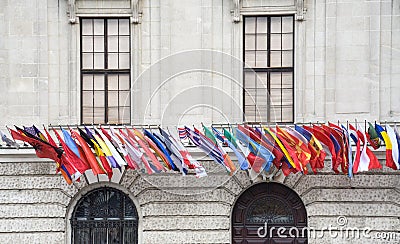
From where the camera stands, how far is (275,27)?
25.3 meters

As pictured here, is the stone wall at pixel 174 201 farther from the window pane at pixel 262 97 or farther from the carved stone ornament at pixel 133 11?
the carved stone ornament at pixel 133 11

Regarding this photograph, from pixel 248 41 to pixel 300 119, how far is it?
265 cm

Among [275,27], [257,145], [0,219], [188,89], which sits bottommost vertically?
[0,219]

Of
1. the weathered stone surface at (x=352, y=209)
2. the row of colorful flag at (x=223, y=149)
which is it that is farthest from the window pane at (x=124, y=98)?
the weathered stone surface at (x=352, y=209)

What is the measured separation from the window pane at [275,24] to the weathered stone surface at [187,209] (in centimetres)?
509

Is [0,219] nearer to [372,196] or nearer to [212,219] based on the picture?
[212,219]

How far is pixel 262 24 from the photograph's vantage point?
82.9ft

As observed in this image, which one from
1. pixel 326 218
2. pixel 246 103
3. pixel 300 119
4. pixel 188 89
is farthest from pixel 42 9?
pixel 326 218

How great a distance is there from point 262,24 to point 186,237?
6327mm

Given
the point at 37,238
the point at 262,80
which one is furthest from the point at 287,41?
the point at 37,238

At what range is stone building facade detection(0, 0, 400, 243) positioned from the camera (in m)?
24.6

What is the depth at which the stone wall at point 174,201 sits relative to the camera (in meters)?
24.6

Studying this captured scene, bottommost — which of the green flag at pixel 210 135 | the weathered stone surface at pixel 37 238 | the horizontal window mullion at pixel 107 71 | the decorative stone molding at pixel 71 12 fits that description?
the weathered stone surface at pixel 37 238

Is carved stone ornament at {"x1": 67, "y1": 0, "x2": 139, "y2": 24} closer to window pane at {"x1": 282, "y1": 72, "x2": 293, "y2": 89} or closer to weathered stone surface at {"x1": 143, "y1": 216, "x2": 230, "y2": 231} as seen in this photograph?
window pane at {"x1": 282, "y1": 72, "x2": 293, "y2": 89}
